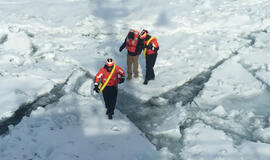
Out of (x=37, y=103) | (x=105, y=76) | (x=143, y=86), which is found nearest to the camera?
(x=105, y=76)

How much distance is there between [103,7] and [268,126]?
894cm

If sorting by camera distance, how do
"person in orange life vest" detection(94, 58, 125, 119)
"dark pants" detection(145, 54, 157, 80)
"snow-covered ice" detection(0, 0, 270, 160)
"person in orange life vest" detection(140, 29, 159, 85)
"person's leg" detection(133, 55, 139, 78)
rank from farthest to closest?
"person's leg" detection(133, 55, 139, 78) < "dark pants" detection(145, 54, 157, 80) < "person in orange life vest" detection(140, 29, 159, 85) < "person in orange life vest" detection(94, 58, 125, 119) < "snow-covered ice" detection(0, 0, 270, 160)

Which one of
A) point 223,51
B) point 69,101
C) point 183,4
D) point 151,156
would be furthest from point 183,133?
point 183,4

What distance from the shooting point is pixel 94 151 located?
3.99 meters

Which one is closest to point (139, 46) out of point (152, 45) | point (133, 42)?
point (133, 42)

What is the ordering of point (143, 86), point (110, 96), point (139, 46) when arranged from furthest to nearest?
point (143, 86), point (139, 46), point (110, 96)

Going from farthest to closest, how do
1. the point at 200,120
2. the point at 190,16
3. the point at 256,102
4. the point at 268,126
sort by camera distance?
the point at 190,16
the point at 256,102
the point at 200,120
the point at 268,126

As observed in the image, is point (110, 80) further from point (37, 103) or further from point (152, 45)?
point (37, 103)

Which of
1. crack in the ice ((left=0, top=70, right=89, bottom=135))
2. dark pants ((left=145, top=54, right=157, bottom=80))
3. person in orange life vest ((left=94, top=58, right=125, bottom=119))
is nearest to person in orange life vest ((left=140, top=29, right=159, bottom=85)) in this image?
dark pants ((left=145, top=54, right=157, bottom=80))

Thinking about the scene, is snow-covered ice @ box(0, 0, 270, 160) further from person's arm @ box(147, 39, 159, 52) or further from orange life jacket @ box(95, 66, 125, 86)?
person's arm @ box(147, 39, 159, 52)

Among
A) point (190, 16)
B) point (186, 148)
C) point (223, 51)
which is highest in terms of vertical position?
point (190, 16)

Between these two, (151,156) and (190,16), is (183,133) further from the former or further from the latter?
(190,16)

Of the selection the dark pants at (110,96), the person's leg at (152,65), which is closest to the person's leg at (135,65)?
the person's leg at (152,65)

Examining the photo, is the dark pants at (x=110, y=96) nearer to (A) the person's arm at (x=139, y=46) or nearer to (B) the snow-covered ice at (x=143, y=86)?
(B) the snow-covered ice at (x=143, y=86)
